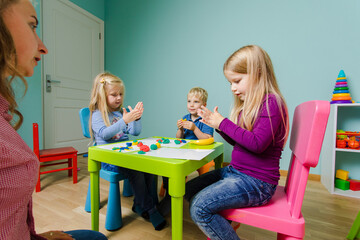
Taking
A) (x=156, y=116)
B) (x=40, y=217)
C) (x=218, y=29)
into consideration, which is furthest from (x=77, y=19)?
(x=40, y=217)

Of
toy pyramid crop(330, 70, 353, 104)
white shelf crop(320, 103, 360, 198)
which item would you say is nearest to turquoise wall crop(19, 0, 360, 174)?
toy pyramid crop(330, 70, 353, 104)

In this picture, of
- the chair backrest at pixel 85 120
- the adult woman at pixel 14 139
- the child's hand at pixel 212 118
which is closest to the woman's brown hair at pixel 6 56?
the adult woman at pixel 14 139

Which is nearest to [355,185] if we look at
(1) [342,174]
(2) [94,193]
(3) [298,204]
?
(1) [342,174]

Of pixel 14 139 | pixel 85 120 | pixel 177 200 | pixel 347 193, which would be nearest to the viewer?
pixel 14 139

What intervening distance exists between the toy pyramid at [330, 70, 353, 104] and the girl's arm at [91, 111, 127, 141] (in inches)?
72.8

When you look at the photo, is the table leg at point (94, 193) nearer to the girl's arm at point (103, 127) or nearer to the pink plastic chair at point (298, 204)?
the girl's arm at point (103, 127)

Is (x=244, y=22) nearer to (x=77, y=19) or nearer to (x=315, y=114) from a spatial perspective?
(x=315, y=114)

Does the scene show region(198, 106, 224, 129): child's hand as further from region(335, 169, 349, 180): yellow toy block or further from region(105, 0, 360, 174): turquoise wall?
region(335, 169, 349, 180): yellow toy block

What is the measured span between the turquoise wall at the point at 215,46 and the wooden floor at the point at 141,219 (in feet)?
1.95

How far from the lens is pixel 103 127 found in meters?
1.25

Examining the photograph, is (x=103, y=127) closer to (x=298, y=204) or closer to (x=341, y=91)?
(x=298, y=204)

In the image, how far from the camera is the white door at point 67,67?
2.42 metres

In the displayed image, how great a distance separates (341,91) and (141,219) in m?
1.97

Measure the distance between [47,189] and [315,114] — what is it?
1.94 metres
